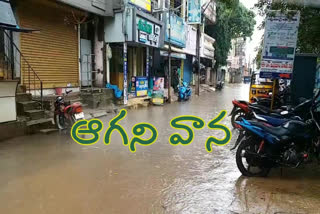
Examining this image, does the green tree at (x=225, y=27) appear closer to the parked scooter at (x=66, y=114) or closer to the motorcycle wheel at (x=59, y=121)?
the parked scooter at (x=66, y=114)

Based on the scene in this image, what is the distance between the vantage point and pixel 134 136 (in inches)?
307

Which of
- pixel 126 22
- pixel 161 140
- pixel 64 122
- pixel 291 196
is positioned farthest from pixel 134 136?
pixel 126 22

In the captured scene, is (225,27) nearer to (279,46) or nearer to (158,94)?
(158,94)

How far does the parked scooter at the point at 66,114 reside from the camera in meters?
7.93

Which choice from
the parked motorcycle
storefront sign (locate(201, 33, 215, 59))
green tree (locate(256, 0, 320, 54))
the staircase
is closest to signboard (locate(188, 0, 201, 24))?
storefront sign (locate(201, 33, 215, 59))

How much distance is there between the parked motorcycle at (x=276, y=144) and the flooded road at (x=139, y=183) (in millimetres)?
299

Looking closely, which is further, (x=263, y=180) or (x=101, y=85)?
(x=101, y=85)

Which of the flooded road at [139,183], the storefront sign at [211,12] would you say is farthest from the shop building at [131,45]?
the storefront sign at [211,12]

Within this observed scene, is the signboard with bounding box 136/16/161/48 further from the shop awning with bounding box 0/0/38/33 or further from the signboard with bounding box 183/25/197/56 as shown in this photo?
the shop awning with bounding box 0/0/38/33

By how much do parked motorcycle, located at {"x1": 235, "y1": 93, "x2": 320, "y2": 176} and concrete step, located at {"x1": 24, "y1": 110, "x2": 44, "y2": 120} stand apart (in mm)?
5810

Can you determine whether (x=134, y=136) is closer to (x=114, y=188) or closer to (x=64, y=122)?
(x=64, y=122)

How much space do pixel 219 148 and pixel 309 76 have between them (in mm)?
3929

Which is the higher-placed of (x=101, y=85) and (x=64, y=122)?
(x=101, y=85)

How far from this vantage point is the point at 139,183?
4.35 m
